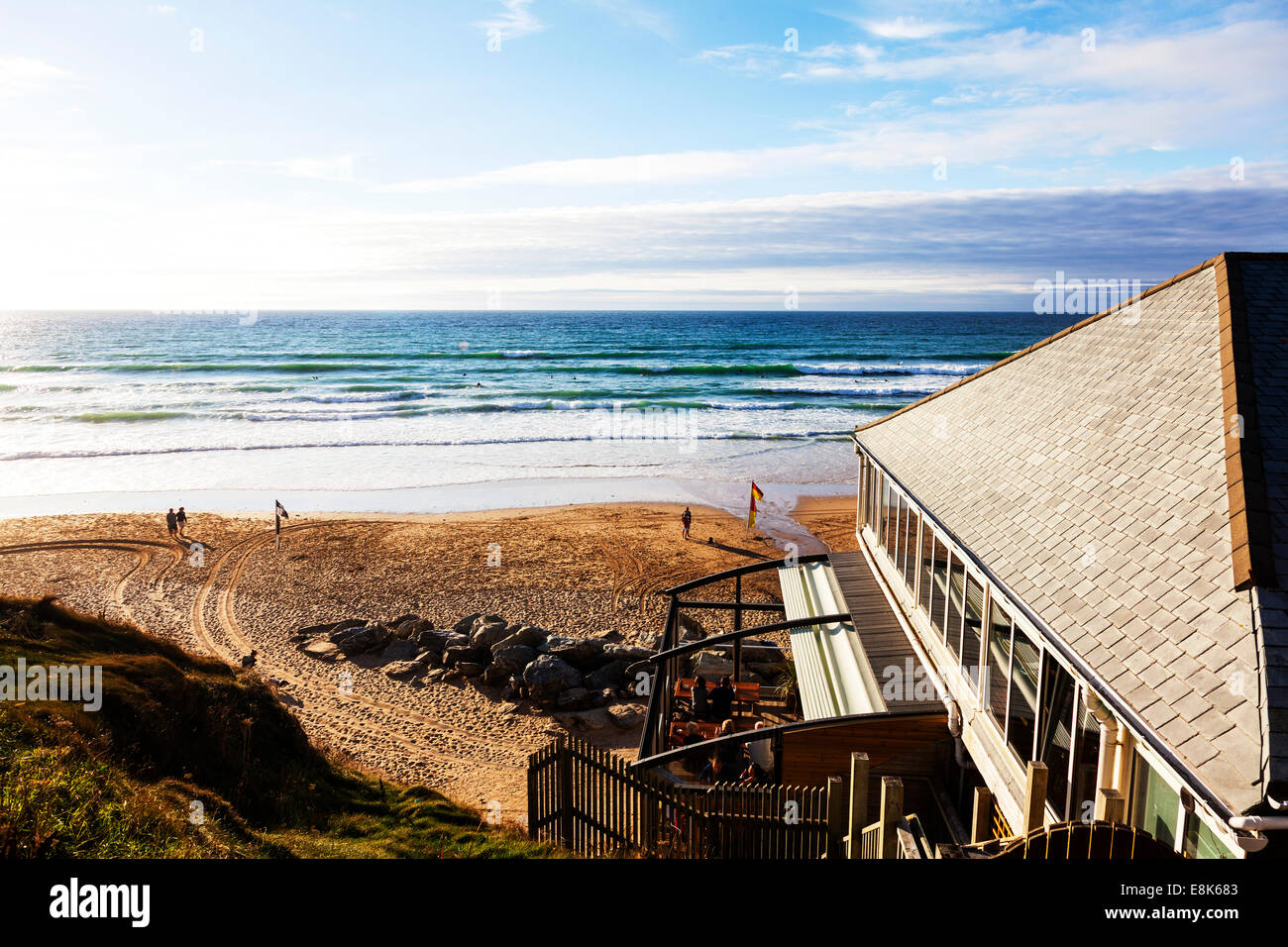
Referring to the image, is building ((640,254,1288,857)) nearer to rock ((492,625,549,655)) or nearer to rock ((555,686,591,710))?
rock ((555,686,591,710))

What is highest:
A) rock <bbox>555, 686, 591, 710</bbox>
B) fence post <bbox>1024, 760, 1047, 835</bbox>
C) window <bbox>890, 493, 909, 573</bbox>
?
window <bbox>890, 493, 909, 573</bbox>

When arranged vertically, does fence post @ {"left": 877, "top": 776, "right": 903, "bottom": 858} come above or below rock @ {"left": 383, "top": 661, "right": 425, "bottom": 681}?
above

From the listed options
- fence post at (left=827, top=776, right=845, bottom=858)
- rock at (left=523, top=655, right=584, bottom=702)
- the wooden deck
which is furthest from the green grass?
the wooden deck

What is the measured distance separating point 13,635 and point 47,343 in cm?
12164

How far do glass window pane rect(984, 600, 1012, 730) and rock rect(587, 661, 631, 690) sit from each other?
809 centimetres

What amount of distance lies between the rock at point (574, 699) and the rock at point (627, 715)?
1.75 feet

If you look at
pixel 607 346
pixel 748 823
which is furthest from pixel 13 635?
pixel 607 346

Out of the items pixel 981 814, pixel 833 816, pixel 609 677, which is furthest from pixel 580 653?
pixel 981 814

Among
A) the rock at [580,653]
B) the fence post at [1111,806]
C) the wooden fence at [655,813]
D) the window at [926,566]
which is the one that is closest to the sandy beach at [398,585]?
the rock at [580,653]

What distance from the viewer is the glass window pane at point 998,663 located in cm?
720

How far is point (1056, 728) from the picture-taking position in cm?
608

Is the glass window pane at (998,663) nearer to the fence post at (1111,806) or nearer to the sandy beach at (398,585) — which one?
the fence post at (1111,806)

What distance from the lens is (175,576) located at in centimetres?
2123

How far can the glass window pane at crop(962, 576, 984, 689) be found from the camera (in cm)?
795
